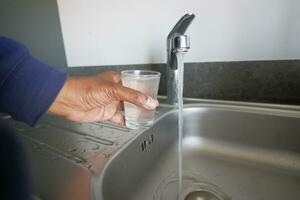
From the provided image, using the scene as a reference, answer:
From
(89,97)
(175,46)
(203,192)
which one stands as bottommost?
(203,192)

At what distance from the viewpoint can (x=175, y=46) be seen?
1.75 feet

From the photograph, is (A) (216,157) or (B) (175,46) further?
(A) (216,157)

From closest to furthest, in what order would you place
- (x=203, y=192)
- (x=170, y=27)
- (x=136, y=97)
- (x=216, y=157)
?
1. (x=136, y=97)
2. (x=203, y=192)
3. (x=216, y=157)
4. (x=170, y=27)

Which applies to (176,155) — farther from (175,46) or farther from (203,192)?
(175,46)

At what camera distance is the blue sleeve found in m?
0.41

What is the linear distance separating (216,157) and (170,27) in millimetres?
468

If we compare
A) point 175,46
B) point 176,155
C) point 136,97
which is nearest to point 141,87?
point 136,97

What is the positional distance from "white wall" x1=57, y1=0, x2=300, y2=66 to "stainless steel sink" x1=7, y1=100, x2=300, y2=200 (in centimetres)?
18

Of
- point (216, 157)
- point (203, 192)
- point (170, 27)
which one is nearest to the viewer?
point (203, 192)

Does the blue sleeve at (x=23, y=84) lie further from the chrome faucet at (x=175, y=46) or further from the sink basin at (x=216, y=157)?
the chrome faucet at (x=175, y=46)

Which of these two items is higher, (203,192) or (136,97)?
(136,97)

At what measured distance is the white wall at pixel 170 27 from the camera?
612 millimetres

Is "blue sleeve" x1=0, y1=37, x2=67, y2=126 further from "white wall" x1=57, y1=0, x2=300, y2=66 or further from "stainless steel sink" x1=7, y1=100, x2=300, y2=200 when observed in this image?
"white wall" x1=57, y1=0, x2=300, y2=66

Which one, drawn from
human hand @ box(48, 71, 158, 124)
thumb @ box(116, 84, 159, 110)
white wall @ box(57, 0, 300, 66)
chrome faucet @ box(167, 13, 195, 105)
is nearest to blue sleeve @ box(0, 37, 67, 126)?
human hand @ box(48, 71, 158, 124)
